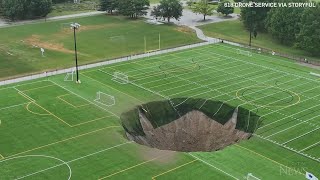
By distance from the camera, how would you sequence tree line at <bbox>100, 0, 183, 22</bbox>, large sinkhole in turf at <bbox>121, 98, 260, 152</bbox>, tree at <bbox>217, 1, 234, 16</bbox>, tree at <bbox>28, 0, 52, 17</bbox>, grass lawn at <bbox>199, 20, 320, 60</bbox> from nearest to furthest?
large sinkhole in turf at <bbox>121, 98, 260, 152</bbox>
grass lawn at <bbox>199, 20, 320, 60</bbox>
tree line at <bbox>100, 0, 183, 22</bbox>
tree at <bbox>28, 0, 52, 17</bbox>
tree at <bbox>217, 1, 234, 16</bbox>

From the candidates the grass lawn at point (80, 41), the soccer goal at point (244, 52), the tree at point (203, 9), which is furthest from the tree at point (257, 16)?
the soccer goal at point (244, 52)

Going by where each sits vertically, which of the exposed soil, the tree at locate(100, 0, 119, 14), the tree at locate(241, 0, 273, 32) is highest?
the tree at locate(100, 0, 119, 14)

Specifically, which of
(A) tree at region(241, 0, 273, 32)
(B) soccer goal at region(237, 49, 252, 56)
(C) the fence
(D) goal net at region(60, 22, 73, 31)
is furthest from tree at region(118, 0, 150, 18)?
(B) soccer goal at region(237, 49, 252, 56)

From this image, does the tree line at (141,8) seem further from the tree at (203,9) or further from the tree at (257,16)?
the tree at (257,16)

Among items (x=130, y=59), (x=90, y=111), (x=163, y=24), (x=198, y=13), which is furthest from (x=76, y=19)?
(x=90, y=111)

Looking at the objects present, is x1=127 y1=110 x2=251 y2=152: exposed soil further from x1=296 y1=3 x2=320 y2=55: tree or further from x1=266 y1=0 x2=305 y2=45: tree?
x1=266 y1=0 x2=305 y2=45: tree

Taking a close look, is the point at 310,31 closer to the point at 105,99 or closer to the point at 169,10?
the point at 169,10

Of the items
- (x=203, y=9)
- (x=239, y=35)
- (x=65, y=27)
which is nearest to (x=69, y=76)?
(x=65, y=27)
